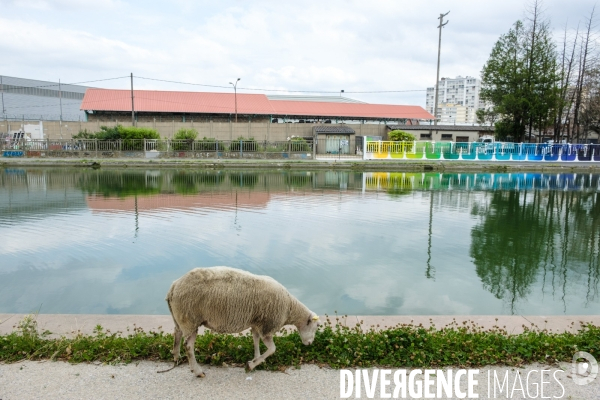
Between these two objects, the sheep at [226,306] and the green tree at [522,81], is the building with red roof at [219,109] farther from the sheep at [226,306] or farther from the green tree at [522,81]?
the sheep at [226,306]

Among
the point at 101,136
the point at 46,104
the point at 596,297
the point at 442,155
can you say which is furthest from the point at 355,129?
the point at 46,104

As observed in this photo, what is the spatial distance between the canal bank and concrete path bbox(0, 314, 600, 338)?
101 ft

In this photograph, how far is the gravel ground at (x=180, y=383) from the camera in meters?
4.31

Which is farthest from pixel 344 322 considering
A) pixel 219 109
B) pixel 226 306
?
pixel 219 109

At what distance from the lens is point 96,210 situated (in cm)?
1691

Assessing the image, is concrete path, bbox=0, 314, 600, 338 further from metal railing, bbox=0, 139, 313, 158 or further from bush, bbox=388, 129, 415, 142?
bush, bbox=388, 129, 415, 142

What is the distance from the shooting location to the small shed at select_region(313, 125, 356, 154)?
48.2m

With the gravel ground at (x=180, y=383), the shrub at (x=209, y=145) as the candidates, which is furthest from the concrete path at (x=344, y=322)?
the shrub at (x=209, y=145)

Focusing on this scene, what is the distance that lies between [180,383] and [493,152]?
4117 centimetres

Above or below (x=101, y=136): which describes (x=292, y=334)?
below

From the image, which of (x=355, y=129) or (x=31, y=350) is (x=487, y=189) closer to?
(x=31, y=350)

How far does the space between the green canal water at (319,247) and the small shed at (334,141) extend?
25572 mm

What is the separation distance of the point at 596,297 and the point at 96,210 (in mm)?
15787

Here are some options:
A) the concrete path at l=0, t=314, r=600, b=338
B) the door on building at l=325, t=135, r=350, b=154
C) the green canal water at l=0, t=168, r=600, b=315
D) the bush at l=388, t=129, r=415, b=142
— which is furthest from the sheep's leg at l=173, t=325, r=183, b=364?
the door on building at l=325, t=135, r=350, b=154
